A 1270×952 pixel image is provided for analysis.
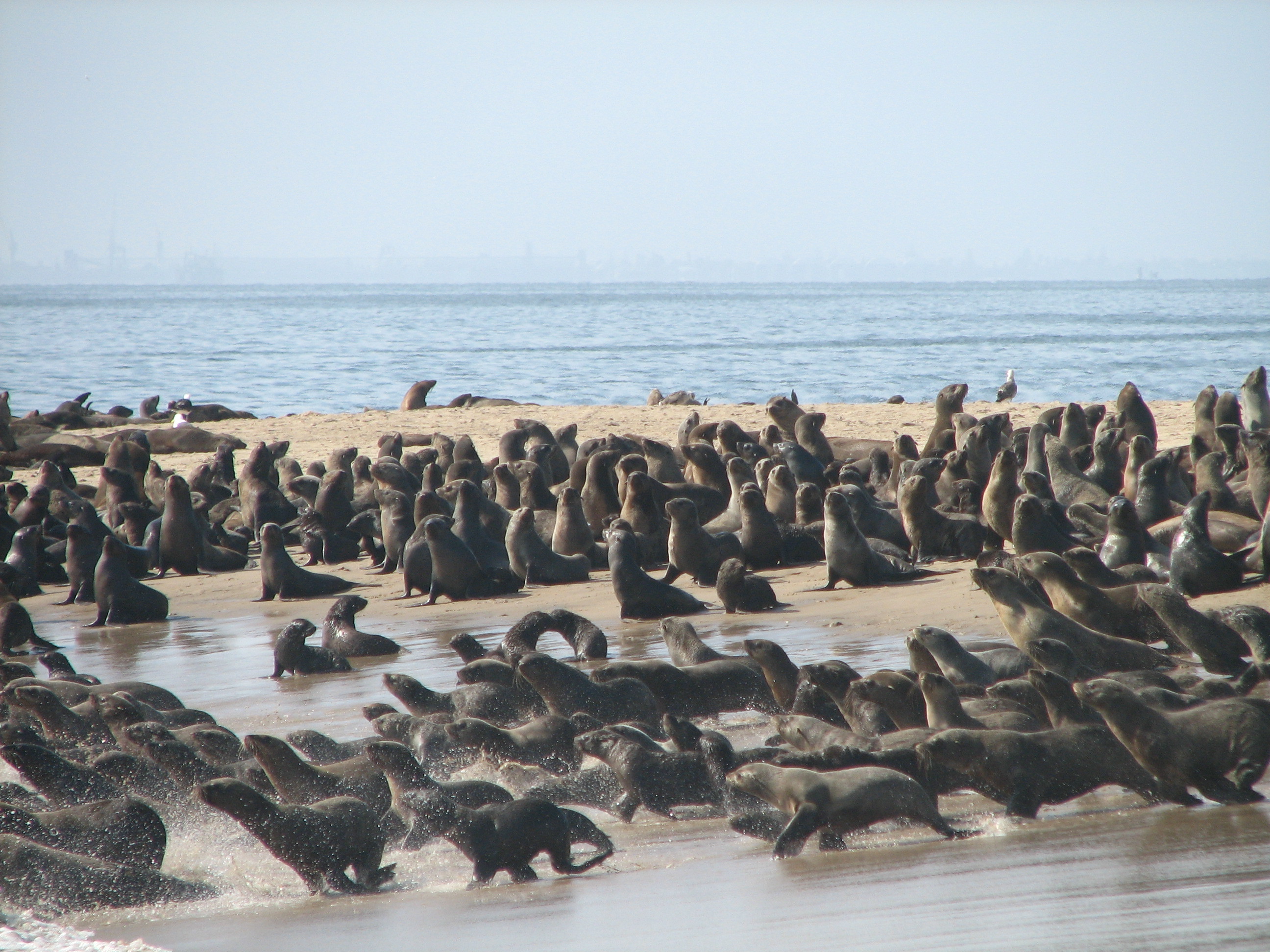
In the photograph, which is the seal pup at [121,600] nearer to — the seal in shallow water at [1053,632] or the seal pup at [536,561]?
the seal pup at [536,561]

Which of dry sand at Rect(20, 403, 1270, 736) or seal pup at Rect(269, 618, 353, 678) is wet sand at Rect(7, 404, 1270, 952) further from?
dry sand at Rect(20, 403, 1270, 736)

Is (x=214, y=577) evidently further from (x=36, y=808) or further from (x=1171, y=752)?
(x=1171, y=752)

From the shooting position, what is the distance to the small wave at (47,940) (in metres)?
3.43

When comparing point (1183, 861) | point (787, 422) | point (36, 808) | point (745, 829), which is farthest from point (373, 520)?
point (1183, 861)

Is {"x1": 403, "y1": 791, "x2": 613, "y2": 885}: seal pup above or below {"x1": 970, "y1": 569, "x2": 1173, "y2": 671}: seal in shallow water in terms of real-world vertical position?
below

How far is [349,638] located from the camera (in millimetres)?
7953

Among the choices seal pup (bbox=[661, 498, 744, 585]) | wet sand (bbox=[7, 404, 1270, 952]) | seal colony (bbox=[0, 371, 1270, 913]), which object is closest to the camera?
wet sand (bbox=[7, 404, 1270, 952])

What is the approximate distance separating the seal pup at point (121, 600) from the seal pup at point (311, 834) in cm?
578

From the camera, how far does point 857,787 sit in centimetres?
427

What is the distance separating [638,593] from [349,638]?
1865mm

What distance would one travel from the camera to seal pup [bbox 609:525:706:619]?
858cm

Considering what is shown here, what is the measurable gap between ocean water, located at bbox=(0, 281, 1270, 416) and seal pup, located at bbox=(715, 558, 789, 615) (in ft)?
62.1

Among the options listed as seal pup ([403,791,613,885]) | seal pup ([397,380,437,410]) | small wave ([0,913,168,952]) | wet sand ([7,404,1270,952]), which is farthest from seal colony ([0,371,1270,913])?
seal pup ([397,380,437,410])

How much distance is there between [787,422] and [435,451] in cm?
399
